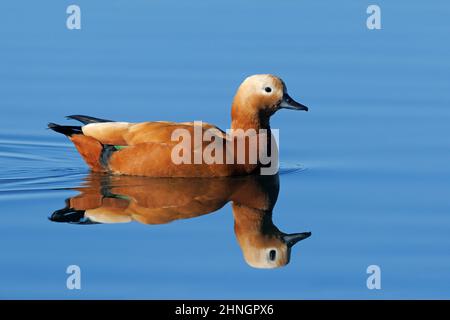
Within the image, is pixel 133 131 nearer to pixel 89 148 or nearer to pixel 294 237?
pixel 89 148

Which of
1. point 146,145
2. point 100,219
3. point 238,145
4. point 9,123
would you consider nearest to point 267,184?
point 238,145

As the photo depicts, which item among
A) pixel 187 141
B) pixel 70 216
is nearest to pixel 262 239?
pixel 70 216

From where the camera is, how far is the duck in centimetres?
1245

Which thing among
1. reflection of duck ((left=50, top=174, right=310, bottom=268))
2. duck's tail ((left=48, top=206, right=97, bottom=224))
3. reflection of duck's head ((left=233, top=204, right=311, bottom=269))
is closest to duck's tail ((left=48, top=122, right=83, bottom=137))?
reflection of duck ((left=50, top=174, right=310, bottom=268))

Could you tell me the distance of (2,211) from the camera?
11133 mm

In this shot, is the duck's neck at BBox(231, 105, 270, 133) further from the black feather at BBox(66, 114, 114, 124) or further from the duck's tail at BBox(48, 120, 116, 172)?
the black feather at BBox(66, 114, 114, 124)

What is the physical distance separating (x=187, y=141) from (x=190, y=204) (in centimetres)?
100

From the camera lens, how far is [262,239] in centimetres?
1065

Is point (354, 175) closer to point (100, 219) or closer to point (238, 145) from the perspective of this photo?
point (238, 145)

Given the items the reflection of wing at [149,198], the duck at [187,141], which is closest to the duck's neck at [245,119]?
the duck at [187,141]

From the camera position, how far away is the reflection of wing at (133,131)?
12531 mm

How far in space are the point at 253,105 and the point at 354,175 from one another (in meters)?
1.39

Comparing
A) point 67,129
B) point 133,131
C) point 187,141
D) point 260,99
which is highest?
point 260,99

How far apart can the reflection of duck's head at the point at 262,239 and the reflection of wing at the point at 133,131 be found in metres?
1.55
